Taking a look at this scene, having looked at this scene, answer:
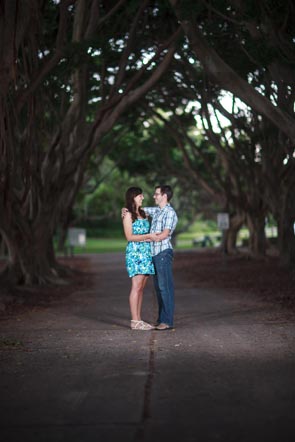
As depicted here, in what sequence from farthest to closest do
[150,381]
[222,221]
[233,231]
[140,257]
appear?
[233,231], [222,221], [140,257], [150,381]

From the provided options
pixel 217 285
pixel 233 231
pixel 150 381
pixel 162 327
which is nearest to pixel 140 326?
pixel 162 327

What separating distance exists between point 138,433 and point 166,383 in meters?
1.56

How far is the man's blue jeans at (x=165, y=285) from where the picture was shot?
33.3 ft

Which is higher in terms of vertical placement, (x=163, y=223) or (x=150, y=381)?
(x=163, y=223)

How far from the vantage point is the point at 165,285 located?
10.1 m

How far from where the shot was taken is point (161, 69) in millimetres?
17062

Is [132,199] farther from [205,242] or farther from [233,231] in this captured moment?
[205,242]

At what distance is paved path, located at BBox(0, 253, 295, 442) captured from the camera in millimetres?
5129

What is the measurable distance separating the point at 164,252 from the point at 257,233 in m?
21.4

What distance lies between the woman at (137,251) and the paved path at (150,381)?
0.39m

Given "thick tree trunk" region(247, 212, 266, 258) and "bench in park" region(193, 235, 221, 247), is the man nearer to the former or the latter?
"thick tree trunk" region(247, 212, 266, 258)

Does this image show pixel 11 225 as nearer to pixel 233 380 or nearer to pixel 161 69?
pixel 161 69

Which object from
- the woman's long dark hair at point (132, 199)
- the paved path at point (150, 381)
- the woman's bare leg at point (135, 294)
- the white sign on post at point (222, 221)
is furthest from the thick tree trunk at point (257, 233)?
the woman's long dark hair at point (132, 199)

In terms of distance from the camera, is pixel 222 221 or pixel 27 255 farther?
pixel 222 221
